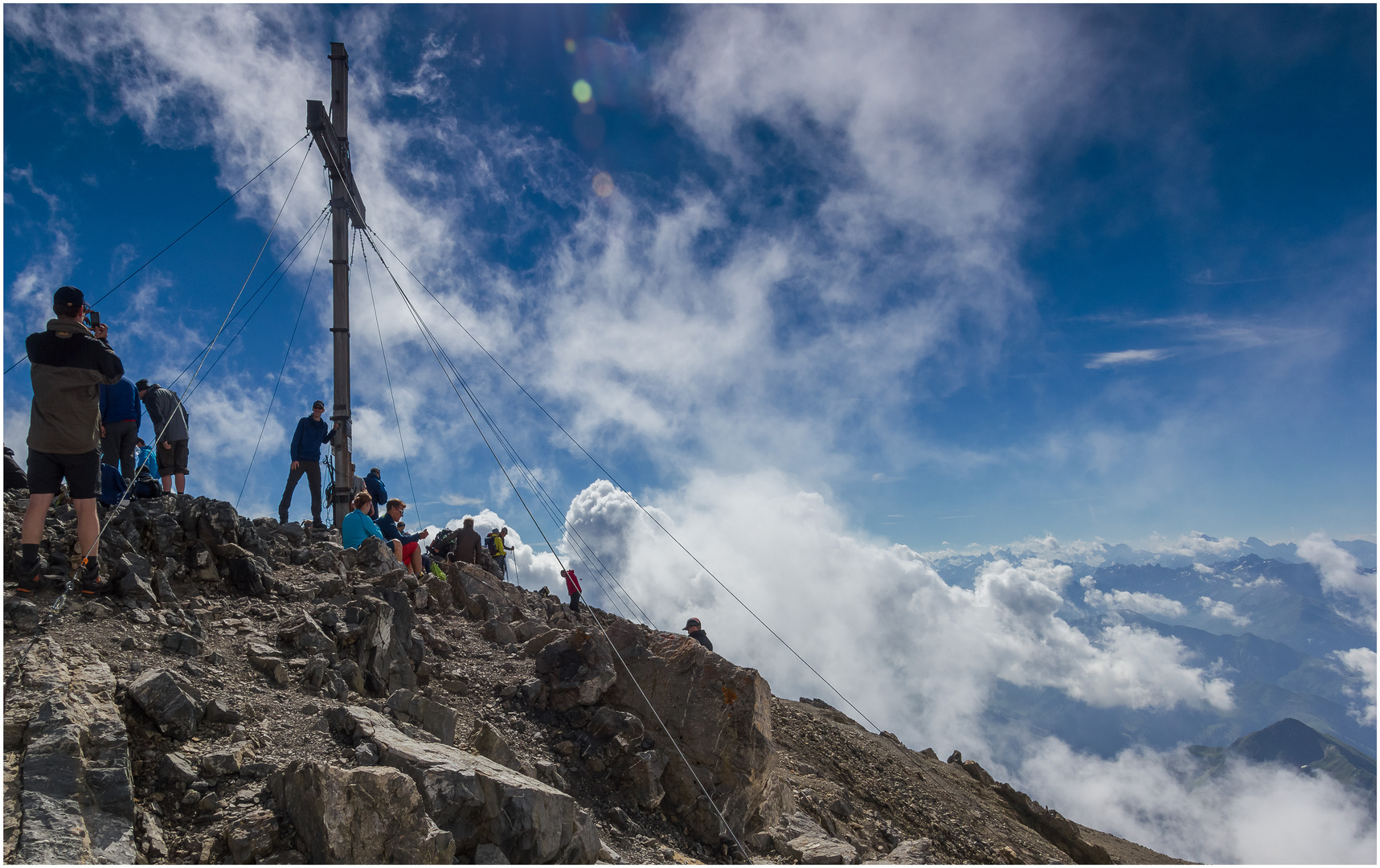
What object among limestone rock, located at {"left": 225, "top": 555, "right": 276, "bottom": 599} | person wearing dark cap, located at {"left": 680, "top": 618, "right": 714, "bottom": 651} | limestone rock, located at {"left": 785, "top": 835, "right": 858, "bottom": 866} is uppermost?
person wearing dark cap, located at {"left": 680, "top": 618, "right": 714, "bottom": 651}

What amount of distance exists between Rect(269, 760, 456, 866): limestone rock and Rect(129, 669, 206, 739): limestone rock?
3.63 ft

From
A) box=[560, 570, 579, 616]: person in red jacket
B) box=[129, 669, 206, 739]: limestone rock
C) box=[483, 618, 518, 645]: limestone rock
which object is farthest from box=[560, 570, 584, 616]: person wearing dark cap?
box=[129, 669, 206, 739]: limestone rock

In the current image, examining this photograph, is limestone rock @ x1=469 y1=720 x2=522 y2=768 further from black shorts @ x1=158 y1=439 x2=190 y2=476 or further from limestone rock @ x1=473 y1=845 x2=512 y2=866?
black shorts @ x1=158 y1=439 x2=190 y2=476

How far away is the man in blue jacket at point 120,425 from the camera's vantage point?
9.56 meters

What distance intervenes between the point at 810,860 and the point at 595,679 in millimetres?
3673

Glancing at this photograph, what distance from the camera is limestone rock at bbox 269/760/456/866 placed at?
476cm

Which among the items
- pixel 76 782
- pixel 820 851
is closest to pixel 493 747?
pixel 76 782

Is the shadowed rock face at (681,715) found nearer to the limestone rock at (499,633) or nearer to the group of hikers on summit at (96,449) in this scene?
the limestone rock at (499,633)

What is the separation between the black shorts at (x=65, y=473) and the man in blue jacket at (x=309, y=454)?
7.20 m

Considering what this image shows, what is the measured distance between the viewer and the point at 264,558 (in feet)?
30.5

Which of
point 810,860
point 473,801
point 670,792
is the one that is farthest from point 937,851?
point 473,801

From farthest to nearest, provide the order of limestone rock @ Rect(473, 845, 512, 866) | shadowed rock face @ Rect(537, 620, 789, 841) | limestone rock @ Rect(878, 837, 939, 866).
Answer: limestone rock @ Rect(878, 837, 939, 866) → shadowed rock face @ Rect(537, 620, 789, 841) → limestone rock @ Rect(473, 845, 512, 866)

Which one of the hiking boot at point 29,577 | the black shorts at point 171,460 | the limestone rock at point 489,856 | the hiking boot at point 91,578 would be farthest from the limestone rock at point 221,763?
the black shorts at point 171,460

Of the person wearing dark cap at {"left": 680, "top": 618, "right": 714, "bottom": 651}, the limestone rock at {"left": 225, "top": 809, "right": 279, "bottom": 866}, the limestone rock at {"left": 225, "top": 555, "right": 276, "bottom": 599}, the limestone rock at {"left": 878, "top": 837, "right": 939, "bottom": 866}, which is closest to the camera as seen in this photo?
the limestone rock at {"left": 225, "top": 809, "right": 279, "bottom": 866}
